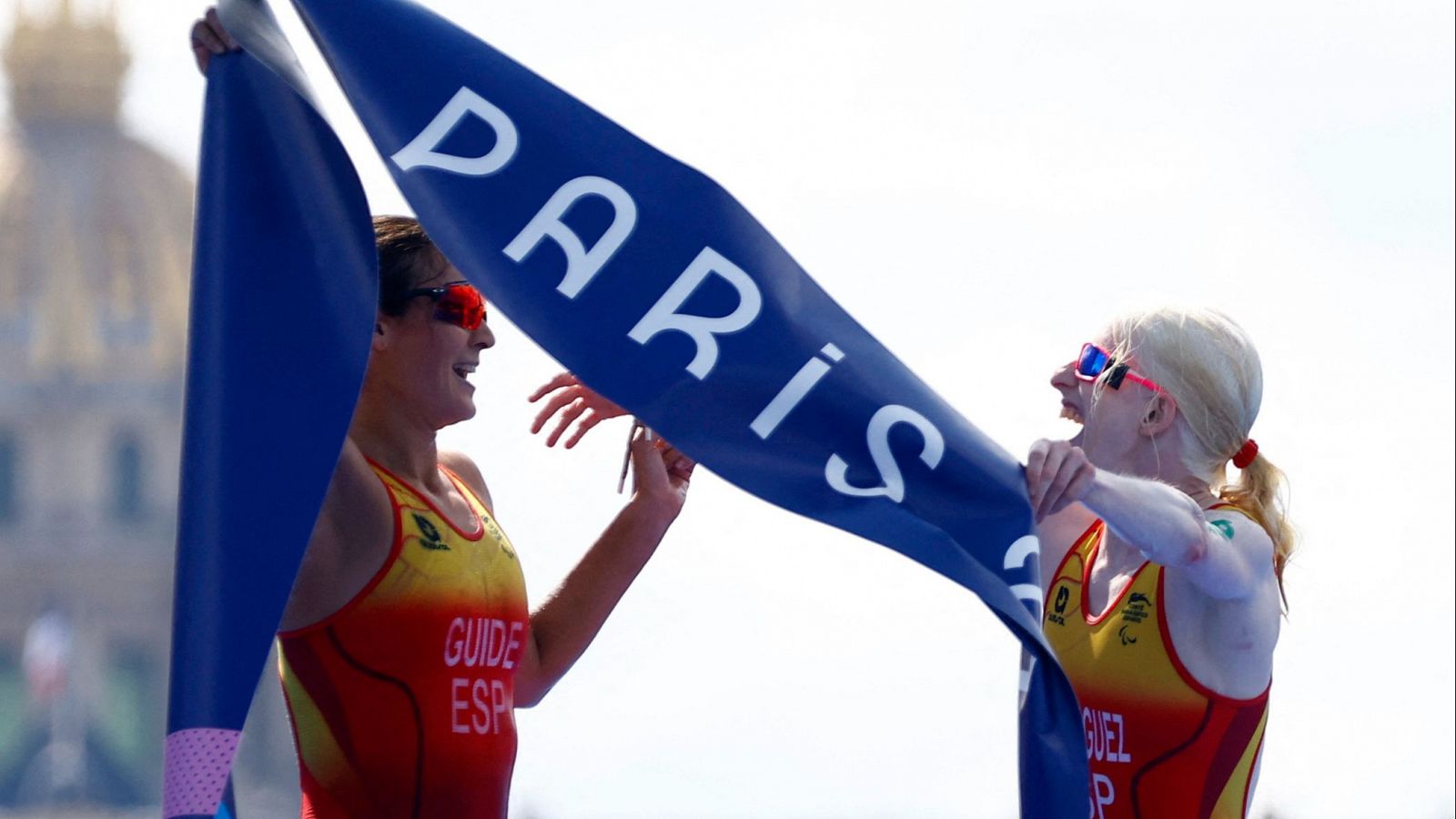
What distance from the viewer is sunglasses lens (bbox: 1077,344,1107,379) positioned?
4172 millimetres

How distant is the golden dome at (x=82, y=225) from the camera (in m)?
74.4

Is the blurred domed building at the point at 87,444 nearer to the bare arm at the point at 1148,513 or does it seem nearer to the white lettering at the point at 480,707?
the white lettering at the point at 480,707

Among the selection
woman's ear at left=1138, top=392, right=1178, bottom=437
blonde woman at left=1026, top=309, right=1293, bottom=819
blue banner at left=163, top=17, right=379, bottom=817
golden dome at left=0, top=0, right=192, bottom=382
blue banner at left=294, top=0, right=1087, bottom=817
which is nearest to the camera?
blue banner at left=163, top=17, right=379, bottom=817

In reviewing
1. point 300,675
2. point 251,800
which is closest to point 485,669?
point 300,675

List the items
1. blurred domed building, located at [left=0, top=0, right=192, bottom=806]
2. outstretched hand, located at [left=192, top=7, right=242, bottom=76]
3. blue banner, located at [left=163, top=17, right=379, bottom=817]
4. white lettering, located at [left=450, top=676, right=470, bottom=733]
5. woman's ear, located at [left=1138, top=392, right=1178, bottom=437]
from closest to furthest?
blue banner, located at [left=163, top=17, right=379, bottom=817]
outstretched hand, located at [left=192, top=7, right=242, bottom=76]
white lettering, located at [left=450, top=676, right=470, bottom=733]
woman's ear, located at [left=1138, top=392, right=1178, bottom=437]
blurred domed building, located at [left=0, top=0, right=192, bottom=806]

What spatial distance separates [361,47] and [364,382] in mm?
612

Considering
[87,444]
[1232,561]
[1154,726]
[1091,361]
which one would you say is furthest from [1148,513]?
[87,444]

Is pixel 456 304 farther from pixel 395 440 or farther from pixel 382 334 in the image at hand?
pixel 395 440

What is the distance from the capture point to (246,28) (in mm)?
3553

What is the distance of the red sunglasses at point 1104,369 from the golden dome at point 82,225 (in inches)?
2824

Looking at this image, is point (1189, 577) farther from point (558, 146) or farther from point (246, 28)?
point (246, 28)

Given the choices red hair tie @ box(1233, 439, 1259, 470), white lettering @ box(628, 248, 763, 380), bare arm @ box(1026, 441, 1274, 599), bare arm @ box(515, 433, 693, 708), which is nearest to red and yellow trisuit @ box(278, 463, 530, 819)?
bare arm @ box(515, 433, 693, 708)

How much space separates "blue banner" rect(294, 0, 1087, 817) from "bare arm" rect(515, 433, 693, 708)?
0.67 meters

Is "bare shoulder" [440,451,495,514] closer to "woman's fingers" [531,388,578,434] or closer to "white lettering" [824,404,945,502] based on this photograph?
"woman's fingers" [531,388,578,434]
